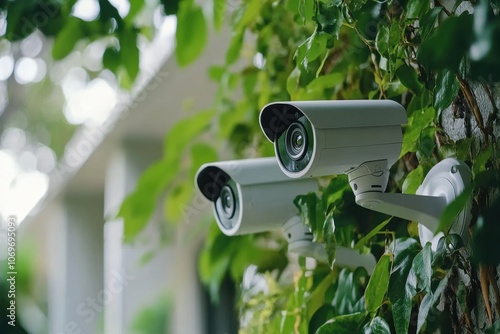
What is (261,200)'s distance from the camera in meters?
0.96

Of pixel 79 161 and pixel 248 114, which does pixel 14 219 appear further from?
pixel 79 161

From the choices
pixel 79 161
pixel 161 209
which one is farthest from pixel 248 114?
pixel 79 161

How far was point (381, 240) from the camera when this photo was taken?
104 cm

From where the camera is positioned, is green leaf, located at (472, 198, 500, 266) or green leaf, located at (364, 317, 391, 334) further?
green leaf, located at (364, 317, 391, 334)

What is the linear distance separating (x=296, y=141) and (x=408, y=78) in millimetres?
186

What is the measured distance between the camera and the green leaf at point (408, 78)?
859mm

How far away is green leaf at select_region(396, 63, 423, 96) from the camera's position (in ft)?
2.82

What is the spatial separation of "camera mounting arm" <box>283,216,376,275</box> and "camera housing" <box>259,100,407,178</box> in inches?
8.8

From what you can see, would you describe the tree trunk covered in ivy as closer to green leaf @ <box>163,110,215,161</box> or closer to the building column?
green leaf @ <box>163,110,215,161</box>

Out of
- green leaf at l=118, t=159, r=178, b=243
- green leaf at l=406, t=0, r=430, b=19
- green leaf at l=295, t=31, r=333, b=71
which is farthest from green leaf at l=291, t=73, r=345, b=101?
green leaf at l=118, t=159, r=178, b=243

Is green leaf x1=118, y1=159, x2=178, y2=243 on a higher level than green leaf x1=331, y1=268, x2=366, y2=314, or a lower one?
higher

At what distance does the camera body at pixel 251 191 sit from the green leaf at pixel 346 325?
0.57ft

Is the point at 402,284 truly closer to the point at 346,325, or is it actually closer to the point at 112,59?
the point at 346,325

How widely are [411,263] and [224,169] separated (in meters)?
0.28
